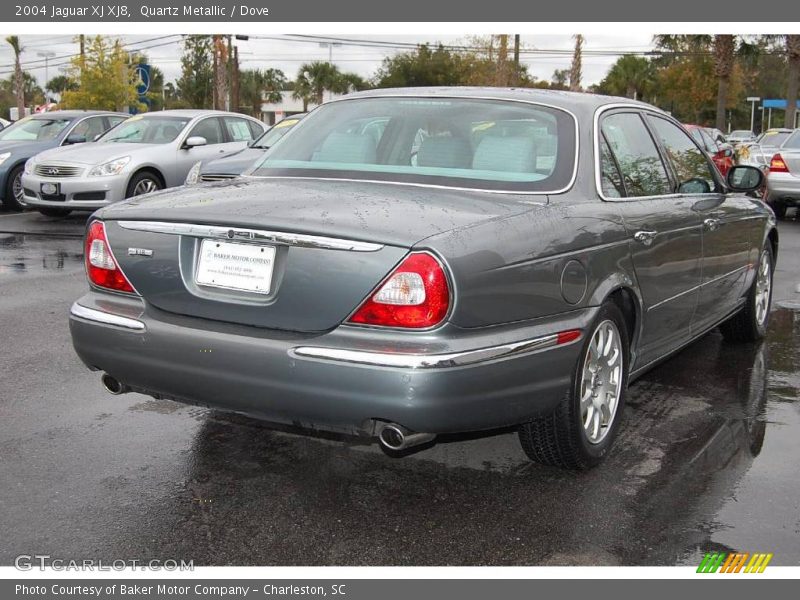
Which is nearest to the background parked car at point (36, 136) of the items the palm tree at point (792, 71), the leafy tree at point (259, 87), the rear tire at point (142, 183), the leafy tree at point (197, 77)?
the rear tire at point (142, 183)

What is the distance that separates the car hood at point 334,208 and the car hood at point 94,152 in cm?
933

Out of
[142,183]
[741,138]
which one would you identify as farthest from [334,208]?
[741,138]

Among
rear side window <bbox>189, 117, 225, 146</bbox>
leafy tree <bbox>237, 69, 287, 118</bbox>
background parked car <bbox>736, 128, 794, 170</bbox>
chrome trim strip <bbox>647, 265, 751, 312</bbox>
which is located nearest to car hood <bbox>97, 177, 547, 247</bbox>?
chrome trim strip <bbox>647, 265, 751, 312</bbox>

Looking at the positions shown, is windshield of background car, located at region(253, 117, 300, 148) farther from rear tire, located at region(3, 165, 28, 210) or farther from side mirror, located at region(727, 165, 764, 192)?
side mirror, located at region(727, 165, 764, 192)

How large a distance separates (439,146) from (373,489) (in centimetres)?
150

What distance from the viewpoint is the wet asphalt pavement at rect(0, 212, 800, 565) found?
3232mm

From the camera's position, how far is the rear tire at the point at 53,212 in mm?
13484

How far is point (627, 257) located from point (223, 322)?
70.0 inches

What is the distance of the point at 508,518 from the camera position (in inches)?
138

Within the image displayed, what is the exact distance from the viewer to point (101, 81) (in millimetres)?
27812

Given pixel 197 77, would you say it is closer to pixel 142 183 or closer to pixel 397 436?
pixel 142 183

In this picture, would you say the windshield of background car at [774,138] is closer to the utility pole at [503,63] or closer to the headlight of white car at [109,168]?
the headlight of white car at [109,168]

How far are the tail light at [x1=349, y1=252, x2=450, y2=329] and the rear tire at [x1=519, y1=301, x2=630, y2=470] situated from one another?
0.82 m

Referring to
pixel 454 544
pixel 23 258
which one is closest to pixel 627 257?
pixel 454 544
